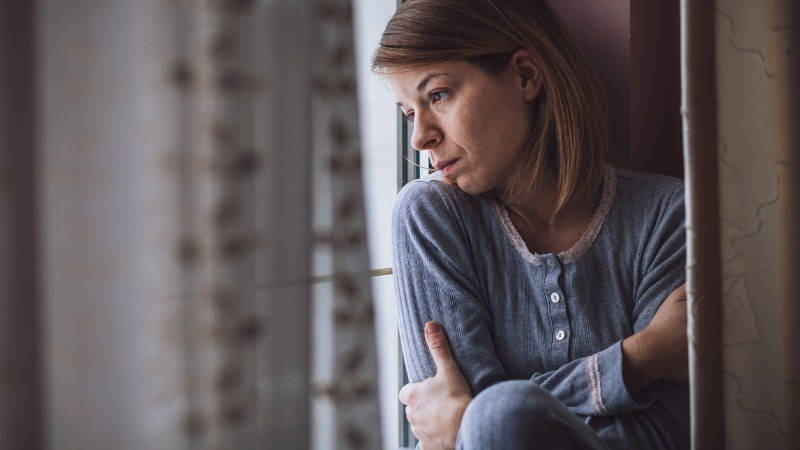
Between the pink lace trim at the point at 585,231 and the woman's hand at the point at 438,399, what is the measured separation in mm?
225

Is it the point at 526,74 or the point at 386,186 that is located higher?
the point at 526,74

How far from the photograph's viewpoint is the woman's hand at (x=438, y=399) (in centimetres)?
107

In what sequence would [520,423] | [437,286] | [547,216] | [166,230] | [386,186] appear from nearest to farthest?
[166,230] → [520,423] → [437,286] → [547,216] → [386,186]

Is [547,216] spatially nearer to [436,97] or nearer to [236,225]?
[436,97]

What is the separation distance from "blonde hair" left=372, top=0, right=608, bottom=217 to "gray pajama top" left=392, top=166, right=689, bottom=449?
0.27ft

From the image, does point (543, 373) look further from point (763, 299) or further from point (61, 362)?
point (61, 362)

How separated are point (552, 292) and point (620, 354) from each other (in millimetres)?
170

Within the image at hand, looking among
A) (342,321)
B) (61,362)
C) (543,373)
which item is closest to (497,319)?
(543,373)

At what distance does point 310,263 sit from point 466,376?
47 centimetres

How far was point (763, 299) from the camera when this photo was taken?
0.95 metres

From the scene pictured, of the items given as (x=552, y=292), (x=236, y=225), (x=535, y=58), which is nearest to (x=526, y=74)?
(x=535, y=58)

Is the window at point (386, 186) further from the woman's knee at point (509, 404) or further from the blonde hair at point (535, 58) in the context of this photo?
the woman's knee at point (509, 404)

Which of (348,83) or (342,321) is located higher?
(348,83)

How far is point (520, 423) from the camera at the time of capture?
89cm
